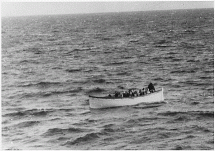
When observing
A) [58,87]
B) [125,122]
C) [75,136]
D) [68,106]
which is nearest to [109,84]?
[58,87]

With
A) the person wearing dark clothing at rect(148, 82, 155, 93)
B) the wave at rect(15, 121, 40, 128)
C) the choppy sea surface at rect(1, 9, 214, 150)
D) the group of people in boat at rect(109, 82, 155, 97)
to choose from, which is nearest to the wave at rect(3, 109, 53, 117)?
the choppy sea surface at rect(1, 9, 214, 150)

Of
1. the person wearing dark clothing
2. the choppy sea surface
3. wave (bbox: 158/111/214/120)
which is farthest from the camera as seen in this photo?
the person wearing dark clothing

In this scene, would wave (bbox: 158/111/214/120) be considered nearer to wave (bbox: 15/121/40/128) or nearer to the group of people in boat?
the group of people in boat

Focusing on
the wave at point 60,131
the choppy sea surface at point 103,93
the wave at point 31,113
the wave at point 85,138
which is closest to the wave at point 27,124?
the choppy sea surface at point 103,93

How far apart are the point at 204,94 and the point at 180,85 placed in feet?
12.4

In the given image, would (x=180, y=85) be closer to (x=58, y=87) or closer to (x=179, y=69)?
(x=179, y=69)

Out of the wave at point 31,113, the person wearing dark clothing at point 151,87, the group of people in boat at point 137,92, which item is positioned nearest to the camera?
the wave at point 31,113

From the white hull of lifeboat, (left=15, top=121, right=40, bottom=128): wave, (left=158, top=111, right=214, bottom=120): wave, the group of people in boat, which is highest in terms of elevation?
the group of people in boat

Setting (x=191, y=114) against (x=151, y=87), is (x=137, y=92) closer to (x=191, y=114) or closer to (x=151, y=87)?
(x=151, y=87)

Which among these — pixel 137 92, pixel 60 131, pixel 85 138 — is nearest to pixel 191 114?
pixel 137 92

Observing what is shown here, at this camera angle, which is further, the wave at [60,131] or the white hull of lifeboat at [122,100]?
the white hull of lifeboat at [122,100]

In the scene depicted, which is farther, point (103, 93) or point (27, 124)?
point (103, 93)

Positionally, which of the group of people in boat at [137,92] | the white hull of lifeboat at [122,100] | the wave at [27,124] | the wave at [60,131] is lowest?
the wave at [60,131]

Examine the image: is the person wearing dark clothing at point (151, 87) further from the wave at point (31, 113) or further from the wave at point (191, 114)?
the wave at point (31, 113)
